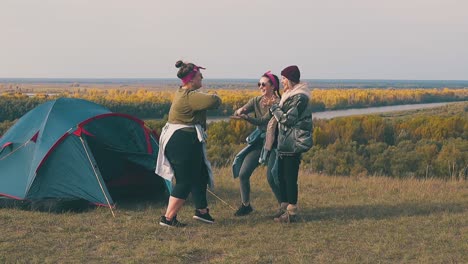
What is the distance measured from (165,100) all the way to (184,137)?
164ft

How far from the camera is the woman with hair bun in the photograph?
6.61 metres

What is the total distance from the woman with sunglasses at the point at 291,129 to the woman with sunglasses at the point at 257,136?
209mm

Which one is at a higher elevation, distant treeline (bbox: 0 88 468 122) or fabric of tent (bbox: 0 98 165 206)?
fabric of tent (bbox: 0 98 165 206)

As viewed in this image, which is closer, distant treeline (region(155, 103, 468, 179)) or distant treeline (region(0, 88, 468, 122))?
distant treeline (region(155, 103, 468, 179))

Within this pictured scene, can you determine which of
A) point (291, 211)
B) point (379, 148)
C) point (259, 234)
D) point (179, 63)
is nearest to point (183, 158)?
point (179, 63)

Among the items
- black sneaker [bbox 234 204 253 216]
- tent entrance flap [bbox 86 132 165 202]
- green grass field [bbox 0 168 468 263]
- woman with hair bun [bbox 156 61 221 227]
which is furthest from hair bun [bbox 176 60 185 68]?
tent entrance flap [bbox 86 132 165 202]

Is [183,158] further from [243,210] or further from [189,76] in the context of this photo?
[243,210]

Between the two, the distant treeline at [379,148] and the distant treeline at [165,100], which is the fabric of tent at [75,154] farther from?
the distant treeline at [165,100]

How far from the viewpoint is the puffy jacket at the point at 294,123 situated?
6684 millimetres

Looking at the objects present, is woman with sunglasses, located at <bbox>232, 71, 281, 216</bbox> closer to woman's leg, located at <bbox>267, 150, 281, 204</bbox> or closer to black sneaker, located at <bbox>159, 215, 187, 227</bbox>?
woman's leg, located at <bbox>267, 150, 281, 204</bbox>

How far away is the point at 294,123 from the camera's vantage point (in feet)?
22.0

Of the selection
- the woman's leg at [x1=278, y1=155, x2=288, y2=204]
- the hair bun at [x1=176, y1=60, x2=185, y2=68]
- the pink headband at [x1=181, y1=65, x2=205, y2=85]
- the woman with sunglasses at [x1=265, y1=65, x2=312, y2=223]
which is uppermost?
the hair bun at [x1=176, y1=60, x2=185, y2=68]

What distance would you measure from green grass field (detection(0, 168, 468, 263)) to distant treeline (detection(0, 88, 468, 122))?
31508 mm

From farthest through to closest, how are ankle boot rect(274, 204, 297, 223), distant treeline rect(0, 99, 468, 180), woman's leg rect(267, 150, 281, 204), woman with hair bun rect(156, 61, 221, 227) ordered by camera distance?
1. distant treeline rect(0, 99, 468, 180)
2. woman's leg rect(267, 150, 281, 204)
3. ankle boot rect(274, 204, 297, 223)
4. woman with hair bun rect(156, 61, 221, 227)
